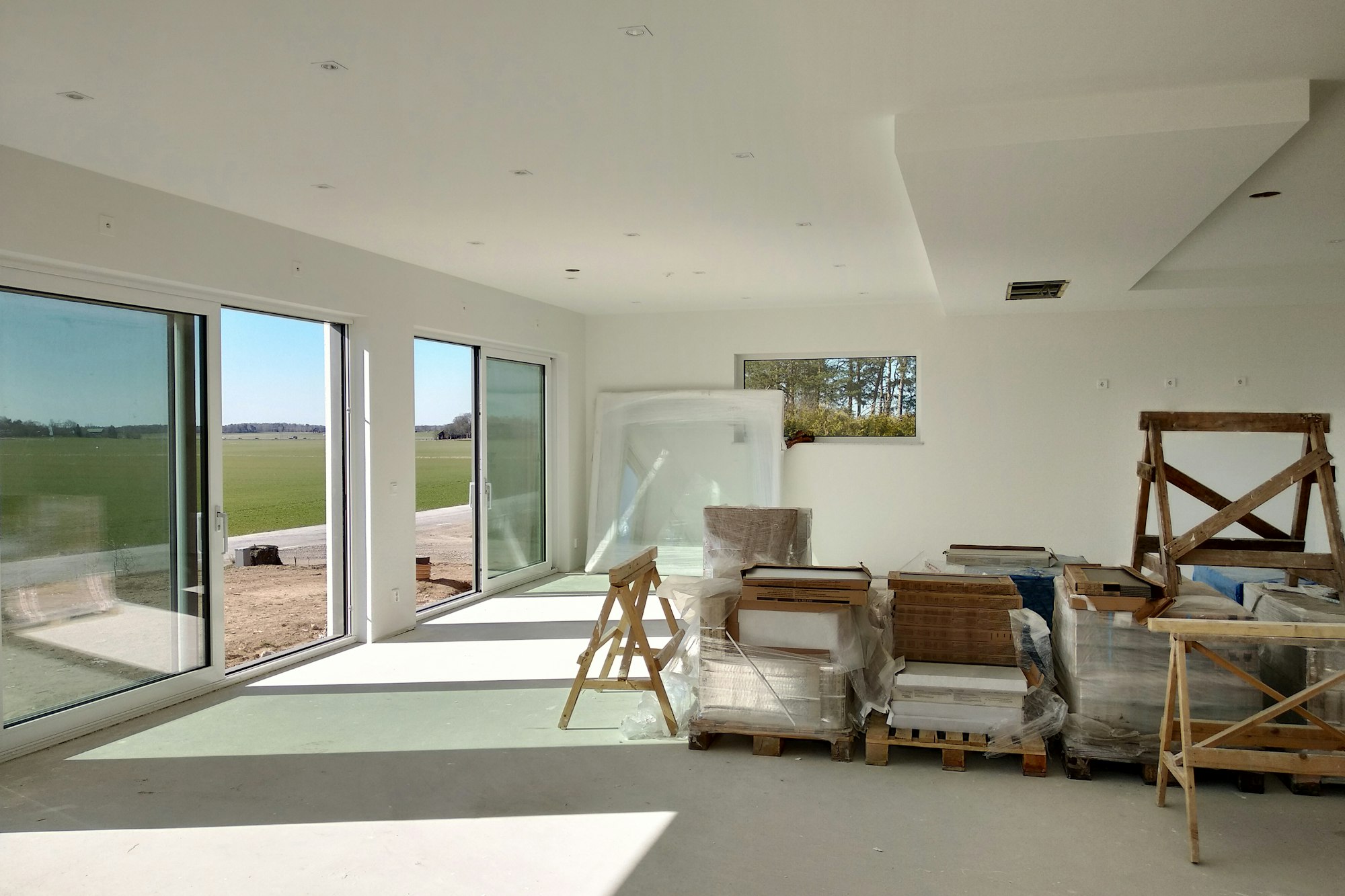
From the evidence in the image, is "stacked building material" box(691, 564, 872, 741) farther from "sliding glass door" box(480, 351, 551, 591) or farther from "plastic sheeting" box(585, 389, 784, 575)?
"plastic sheeting" box(585, 389, 784, 575)

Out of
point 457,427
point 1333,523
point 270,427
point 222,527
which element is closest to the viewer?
point 1333,523

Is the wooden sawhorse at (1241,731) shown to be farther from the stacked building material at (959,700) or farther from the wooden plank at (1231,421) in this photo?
the wooden plank at (1231,421)

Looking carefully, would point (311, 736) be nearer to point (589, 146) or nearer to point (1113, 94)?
point (589, 146)

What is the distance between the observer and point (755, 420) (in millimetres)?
8273

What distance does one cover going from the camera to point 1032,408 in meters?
7.77

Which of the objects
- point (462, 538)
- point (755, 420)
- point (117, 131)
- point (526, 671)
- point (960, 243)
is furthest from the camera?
point (755, 420)

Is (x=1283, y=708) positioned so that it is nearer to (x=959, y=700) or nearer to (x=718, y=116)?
(x=959, y=700)

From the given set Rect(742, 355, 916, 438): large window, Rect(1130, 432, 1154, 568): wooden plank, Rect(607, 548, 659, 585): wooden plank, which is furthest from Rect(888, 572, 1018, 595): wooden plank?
Rect(742, 355, 916, 438): large window

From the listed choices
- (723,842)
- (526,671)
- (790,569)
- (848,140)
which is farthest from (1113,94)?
(526,671)

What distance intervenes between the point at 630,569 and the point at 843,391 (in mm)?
4610

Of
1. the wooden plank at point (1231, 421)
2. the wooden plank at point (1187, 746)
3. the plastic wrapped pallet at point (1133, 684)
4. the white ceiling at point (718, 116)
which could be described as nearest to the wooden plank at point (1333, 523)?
the wooden plank at point (1231, 421)

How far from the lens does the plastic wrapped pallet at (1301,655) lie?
3.38m

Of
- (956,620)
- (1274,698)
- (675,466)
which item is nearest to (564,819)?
(956,620)

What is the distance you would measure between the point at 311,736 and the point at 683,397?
5.09 metres
